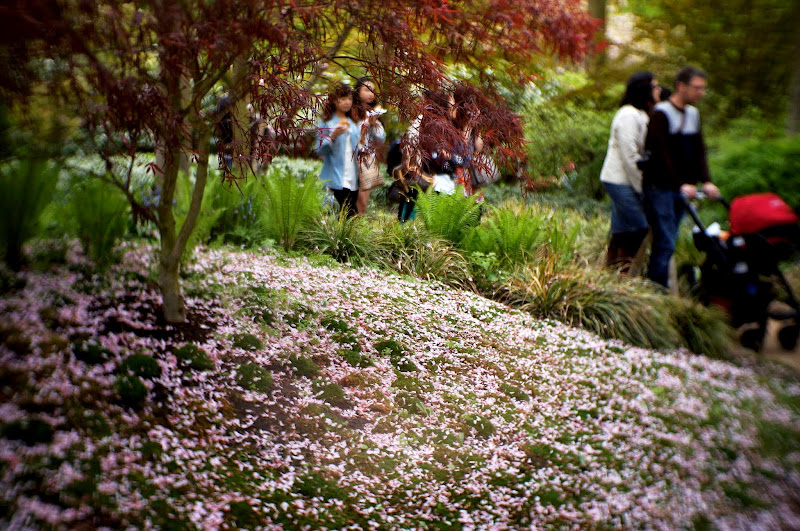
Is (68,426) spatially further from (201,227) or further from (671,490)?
(671,490)

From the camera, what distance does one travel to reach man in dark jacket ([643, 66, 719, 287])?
5.94 m

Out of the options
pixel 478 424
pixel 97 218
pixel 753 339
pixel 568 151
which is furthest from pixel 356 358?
pixel 568 151

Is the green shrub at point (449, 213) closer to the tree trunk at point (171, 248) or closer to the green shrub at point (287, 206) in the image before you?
the green shrub at point (287, 206)

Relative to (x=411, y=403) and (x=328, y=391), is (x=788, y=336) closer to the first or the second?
(x=411, y=403)

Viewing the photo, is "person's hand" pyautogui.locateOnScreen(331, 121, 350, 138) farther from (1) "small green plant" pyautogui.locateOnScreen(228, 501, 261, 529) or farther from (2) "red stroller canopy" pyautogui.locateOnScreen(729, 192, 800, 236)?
(1) "small green plant" pyautogui.locateOnScreen(228, 501, 261, 529)

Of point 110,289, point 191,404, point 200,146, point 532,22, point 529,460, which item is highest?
point 532,22

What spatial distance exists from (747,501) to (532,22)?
314 cm

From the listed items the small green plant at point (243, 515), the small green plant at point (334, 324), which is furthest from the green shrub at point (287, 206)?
the small green plant at point (243, 515)

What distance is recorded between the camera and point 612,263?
A: 6980 millimetres

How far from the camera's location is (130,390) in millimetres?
3314

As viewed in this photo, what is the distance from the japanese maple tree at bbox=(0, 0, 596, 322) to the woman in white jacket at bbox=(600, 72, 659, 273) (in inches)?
80.7

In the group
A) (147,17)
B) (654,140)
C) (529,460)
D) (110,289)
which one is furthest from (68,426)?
(654,140)

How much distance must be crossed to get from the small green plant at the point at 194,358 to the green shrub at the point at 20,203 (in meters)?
1.30

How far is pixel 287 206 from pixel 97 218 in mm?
1972
